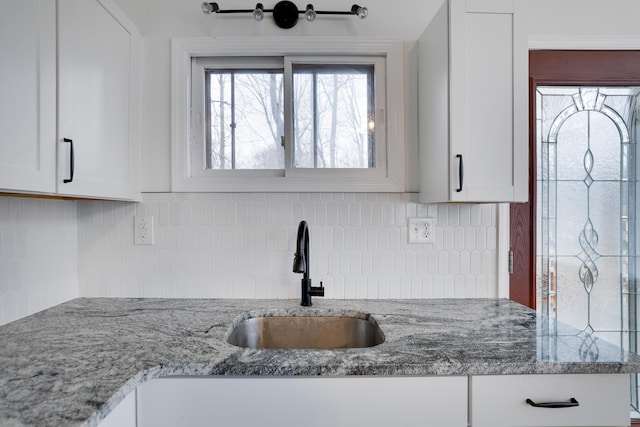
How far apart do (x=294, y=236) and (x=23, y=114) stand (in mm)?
1049

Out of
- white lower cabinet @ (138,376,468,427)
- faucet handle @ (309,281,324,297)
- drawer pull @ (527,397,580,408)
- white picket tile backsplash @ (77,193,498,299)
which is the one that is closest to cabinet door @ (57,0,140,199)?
white picket tile backsplash @ (77,193,498,299)

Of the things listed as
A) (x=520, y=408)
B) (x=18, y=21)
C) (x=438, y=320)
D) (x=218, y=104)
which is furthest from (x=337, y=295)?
(x=18, y=21)


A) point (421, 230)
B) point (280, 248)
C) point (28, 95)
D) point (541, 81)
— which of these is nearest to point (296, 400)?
point (280, 248)

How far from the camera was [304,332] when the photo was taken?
157 centimetres

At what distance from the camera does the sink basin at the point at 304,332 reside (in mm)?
1528

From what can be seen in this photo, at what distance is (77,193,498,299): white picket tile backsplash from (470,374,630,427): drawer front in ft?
2.32

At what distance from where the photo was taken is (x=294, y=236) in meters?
1.73

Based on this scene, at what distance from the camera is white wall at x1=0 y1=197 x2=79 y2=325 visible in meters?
1.34

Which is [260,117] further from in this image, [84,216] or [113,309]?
[113,309]

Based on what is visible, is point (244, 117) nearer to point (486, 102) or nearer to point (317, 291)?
point (317, 291)

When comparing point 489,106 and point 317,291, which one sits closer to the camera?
point 489,106

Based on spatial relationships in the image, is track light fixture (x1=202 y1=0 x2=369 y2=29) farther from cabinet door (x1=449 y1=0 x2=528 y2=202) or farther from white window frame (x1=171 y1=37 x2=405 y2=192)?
cabinet door (x1=449 y1=0 x2=528 y2=202)

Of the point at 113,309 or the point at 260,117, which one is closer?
the point at 113,309

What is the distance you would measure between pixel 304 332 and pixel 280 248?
387mm
